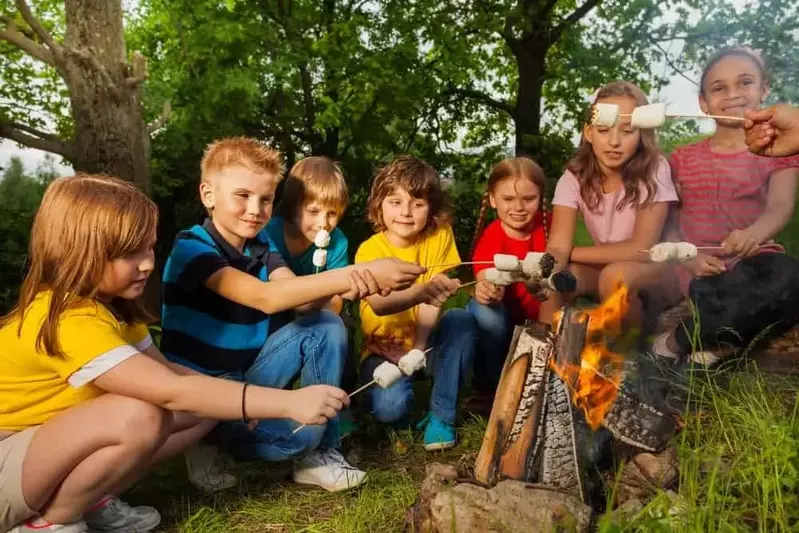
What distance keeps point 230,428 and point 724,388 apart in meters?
2.09

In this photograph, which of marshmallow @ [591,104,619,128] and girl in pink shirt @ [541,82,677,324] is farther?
girl in pink shirt @ [541,82,677,324]

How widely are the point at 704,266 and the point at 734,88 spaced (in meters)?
0.78

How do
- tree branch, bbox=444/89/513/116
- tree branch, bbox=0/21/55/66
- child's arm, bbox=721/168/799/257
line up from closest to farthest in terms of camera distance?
child's arm, bbox=721/168/799/257 < tree branch, bbox=0/21/55/66 < tree branch, bbox=444/89/513/116

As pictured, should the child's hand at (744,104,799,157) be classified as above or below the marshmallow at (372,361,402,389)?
above

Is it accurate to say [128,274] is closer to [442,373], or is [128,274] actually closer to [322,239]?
[322,239]

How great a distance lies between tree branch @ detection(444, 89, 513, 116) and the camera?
6.48 m

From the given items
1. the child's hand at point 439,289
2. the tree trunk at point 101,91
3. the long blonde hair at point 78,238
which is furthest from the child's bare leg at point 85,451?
the tree trunk at point 101,91

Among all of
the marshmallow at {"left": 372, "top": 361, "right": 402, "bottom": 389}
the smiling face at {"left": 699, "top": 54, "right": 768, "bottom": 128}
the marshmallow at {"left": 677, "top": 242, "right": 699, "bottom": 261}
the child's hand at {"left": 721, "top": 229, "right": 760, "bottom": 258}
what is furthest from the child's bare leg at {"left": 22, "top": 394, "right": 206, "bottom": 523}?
the smiling face at {"left": 699, "top": 54, "right": 768, "bottom": 128}

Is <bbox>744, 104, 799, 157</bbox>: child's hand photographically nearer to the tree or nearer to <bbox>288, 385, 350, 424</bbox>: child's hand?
<bbox>288, 385, 350, 424</bbox>: child's hand

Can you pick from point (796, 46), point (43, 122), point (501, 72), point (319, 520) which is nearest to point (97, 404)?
point (319, 520)

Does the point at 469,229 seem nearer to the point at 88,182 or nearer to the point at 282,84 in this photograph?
the point at 282,84

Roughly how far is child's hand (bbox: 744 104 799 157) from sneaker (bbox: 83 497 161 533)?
8.30 feet

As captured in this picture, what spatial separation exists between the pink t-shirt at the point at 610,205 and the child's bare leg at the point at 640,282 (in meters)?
0.20

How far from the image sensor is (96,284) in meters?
2.20
